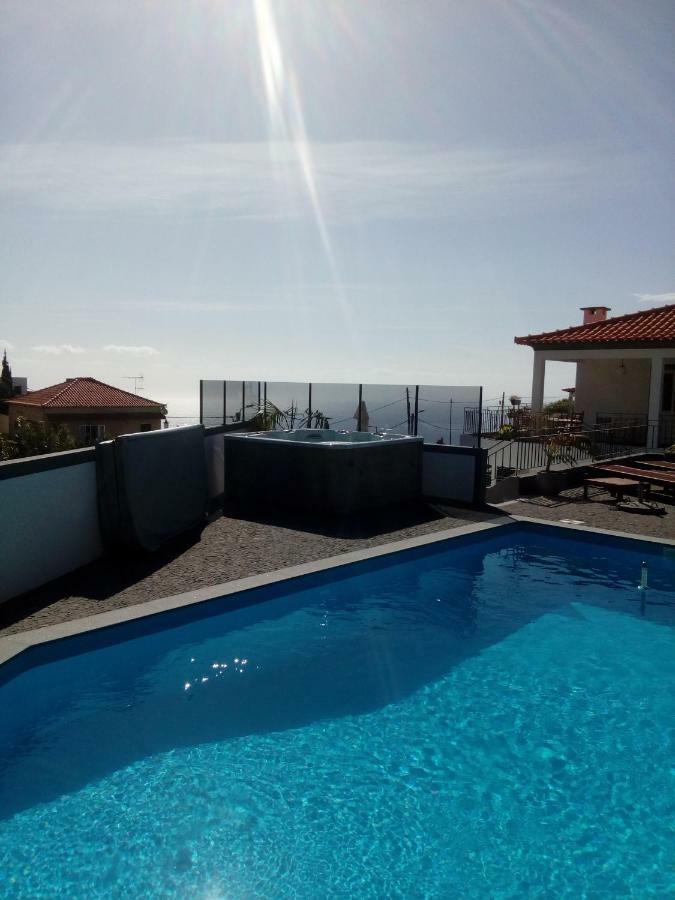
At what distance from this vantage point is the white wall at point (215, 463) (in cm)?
1195

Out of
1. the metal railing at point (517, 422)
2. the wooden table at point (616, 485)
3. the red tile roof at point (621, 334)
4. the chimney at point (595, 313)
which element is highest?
the chimney at point (595, 313)

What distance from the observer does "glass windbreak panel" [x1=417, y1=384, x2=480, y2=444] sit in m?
15.3

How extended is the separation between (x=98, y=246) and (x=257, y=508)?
12.7m

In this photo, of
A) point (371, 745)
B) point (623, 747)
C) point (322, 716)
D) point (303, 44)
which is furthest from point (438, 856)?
point (303, 44)

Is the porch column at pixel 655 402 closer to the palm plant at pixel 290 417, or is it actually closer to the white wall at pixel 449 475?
the white wall at pixel 449 475

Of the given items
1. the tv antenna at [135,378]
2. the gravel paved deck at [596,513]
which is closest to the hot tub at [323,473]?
the gravel paved deck at [596,513]

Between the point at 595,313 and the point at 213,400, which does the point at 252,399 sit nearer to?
the point at 213,400

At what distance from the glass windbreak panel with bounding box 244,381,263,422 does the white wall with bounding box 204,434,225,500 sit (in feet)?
12.2

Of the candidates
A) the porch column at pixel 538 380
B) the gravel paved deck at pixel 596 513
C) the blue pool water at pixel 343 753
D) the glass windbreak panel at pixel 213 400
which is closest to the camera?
the blue pool water at pixel 343 753

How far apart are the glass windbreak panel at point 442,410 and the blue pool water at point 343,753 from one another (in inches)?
309

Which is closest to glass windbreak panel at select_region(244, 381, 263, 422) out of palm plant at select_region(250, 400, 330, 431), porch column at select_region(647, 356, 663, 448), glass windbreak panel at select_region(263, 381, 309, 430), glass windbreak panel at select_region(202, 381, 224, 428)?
palm plant at select_region(250, 400, 330, 431)

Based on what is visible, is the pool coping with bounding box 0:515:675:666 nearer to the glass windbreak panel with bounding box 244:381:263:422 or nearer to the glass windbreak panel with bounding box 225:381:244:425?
the glass windbreak panel with bounding box 244:381:263:422

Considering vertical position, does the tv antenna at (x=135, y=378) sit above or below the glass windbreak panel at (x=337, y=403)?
above

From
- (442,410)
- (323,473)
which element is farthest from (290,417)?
(323,473)
